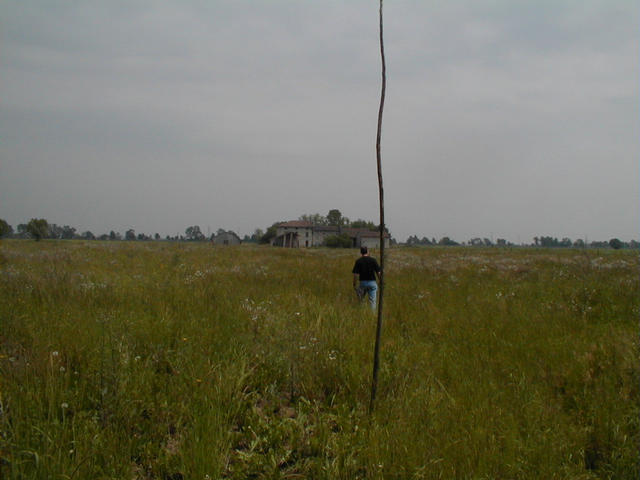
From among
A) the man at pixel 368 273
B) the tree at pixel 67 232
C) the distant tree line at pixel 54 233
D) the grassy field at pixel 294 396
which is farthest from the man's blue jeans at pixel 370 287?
the tree at pixel 67 232

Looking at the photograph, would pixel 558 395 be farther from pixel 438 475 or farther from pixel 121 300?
pixel 121 300

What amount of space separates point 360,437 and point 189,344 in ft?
7.69

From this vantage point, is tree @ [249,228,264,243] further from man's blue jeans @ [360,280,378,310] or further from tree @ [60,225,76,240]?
man's blue jeans @ [360,280,378,310]

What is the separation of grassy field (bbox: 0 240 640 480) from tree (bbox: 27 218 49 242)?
215ft

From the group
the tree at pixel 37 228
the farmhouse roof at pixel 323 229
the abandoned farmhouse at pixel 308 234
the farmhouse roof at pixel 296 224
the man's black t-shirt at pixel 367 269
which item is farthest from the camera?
the farmhouse roof at pixel 323 229

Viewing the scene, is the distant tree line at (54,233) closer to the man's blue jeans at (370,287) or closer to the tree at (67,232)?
the tree at (67,232)

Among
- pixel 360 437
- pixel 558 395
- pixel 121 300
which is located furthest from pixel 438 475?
pixel 121 300

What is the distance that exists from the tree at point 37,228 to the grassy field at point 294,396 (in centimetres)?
6557

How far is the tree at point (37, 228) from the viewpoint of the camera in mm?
58094

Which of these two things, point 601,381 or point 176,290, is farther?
point 176,290

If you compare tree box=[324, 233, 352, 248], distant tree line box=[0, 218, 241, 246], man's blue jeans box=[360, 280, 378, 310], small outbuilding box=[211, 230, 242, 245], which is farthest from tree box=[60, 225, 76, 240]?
man's blue jeans box=[360, 280, 378, 310]

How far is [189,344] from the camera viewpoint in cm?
438

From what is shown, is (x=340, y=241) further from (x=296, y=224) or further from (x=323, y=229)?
(x=323, y=229)

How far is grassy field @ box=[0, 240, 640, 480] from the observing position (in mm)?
2789
